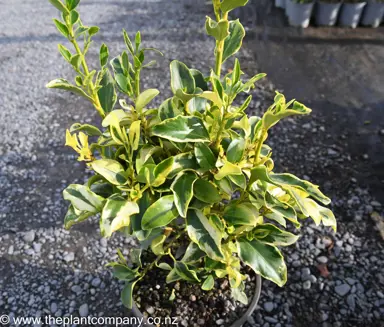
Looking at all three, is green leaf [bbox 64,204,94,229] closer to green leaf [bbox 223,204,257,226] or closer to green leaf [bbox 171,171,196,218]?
green leaf [bbox 171,171,196,218]

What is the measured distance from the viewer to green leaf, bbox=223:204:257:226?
108 centimetres

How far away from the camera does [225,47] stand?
1.08 meters

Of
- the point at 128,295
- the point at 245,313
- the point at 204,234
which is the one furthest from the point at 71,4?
the point at 245,313

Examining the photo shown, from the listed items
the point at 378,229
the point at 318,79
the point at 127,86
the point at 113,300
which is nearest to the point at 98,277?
the point at 113,300

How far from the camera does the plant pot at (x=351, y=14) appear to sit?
3.83 meters

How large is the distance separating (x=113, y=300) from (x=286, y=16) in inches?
143

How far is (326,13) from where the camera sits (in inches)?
153

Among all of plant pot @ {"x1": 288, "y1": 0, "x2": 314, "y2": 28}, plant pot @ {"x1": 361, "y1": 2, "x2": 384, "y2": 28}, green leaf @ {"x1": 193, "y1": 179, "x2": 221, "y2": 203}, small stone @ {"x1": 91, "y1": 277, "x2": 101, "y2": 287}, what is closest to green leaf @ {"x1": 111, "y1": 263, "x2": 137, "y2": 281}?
green leaf @ {"x1": 193, "y1": 179, "x2": 221, "y2": 203}

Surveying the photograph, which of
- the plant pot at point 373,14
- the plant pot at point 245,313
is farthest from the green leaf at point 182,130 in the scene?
the plant pot at point 373,14

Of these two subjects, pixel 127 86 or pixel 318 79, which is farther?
pixel 318 79

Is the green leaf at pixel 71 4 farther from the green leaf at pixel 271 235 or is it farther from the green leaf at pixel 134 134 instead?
the green leaf at pixel 271 235

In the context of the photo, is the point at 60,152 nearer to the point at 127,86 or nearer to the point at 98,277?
the point at 98,277

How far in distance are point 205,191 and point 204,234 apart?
0.39ft

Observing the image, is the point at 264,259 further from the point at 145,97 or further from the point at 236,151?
the point at 145,97
